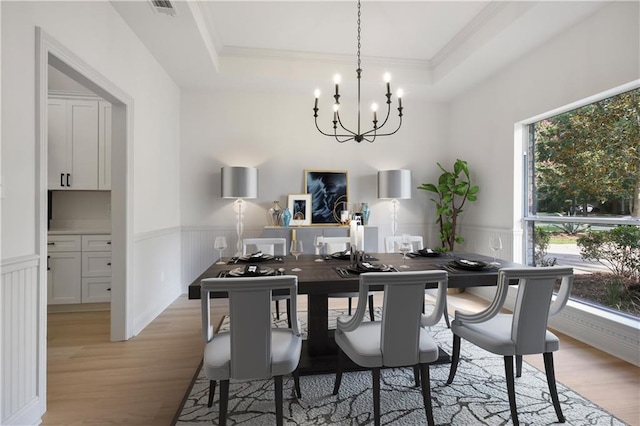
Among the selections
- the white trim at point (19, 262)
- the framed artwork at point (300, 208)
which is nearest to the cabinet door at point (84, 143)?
the white trim at point (19, 262)

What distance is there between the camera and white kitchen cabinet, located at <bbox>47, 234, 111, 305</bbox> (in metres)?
3.64

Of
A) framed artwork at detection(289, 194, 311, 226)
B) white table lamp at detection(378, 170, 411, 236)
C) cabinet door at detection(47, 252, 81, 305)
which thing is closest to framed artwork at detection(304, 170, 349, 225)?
framed artwork at detection(289, 194, 311, 226)

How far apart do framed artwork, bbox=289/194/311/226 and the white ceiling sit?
159cm

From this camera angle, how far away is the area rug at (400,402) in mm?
1831

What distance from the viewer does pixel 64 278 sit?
12.0ft

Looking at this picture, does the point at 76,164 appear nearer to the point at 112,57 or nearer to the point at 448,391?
the point at 112,57

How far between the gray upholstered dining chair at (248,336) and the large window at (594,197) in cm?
308

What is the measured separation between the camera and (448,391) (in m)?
2.11

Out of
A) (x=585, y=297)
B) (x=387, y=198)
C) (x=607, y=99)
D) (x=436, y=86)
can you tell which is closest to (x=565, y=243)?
(x=585, y=297)

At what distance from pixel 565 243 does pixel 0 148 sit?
4680 mm

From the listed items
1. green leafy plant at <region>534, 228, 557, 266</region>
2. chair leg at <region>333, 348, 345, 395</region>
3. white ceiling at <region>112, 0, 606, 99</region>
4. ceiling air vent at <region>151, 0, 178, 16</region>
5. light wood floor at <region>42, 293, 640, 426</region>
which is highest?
white ceiling at <region>112, 0, 606, 99</region>

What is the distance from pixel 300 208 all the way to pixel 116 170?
8.03 ft

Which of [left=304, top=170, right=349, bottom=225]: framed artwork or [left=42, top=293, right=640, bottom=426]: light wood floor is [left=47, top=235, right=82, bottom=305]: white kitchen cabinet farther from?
[left=304, top=170, right=349, bottom=225]: framed artwork

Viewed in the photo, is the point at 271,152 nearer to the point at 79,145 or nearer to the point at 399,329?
the point at 79,145
